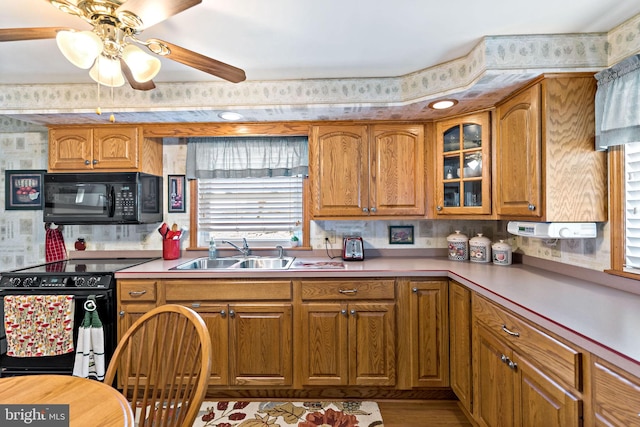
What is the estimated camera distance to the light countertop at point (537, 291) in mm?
1062

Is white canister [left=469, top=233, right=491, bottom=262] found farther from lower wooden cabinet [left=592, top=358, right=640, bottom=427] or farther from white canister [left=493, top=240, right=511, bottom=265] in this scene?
lower wooden cabinet [left=592, top=358, right=640, bottom=427]

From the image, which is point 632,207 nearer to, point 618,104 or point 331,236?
point 618,104

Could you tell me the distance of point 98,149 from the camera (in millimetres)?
2609

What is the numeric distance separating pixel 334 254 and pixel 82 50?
2155mm

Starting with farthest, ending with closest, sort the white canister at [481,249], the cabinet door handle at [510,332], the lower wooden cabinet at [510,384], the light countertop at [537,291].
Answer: the white canister at [481,249], the cabinet door handle at [510,332], the lower wooden cabinet at [510,384], the light countertop at [537,291]

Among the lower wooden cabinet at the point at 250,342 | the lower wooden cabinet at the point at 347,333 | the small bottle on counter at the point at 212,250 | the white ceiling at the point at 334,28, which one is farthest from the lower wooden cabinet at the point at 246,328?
the white ceiling at the point at 334,28

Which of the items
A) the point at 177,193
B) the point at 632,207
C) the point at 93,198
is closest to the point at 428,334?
the point at 632,207

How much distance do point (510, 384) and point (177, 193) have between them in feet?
8.99

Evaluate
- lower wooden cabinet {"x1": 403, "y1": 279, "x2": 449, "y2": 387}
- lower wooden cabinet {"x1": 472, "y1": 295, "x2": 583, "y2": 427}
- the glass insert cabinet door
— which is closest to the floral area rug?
lower wooden cabinet {"x1": 403, "y1": 279, "x2": 449, "y2": 387}

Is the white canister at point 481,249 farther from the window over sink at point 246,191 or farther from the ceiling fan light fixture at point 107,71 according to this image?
the ceiling fan light fixture at point 107,71

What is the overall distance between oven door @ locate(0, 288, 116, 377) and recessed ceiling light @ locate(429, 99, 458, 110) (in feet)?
8.35

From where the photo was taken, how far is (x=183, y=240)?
2930 millimetres

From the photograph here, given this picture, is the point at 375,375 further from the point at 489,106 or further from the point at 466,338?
the point at 489,106

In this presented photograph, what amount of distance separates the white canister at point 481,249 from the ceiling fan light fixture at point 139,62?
2341 millimetres
